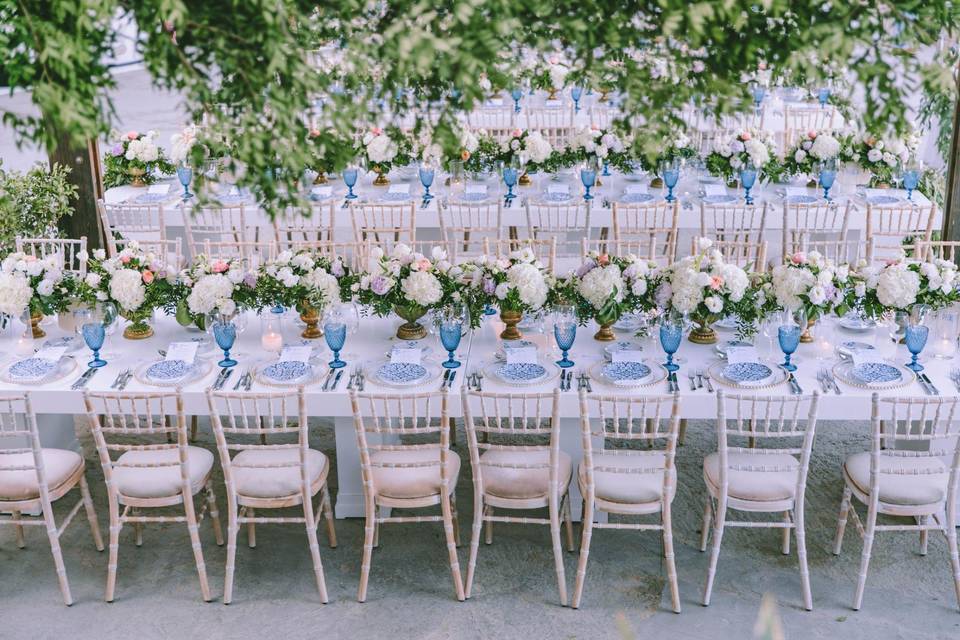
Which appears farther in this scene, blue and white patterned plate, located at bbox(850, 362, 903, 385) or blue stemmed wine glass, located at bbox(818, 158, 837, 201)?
blue stemmed wine glass, located at bbox(818, 158, 837, 201)

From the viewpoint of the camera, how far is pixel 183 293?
17.3 ft

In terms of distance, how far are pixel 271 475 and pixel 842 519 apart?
2.44 meters

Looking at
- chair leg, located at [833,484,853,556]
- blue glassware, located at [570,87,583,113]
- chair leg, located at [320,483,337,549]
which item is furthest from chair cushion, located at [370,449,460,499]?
blue glassware, located at [570,87,583,113]

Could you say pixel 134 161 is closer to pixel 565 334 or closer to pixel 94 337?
pixel 94 337

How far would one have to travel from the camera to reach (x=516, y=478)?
15.1 ft

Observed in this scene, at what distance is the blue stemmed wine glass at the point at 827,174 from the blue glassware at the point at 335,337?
385 cm

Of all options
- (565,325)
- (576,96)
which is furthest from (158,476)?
(576,96)

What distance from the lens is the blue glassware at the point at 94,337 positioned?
16.4ft

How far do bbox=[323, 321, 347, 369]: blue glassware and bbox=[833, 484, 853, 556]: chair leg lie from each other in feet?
7.38

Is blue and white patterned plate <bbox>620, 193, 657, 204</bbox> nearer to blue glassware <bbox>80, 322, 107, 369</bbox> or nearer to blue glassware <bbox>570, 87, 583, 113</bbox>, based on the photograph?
blue glassware <bbox>570, 87, 583, 113</bbox>

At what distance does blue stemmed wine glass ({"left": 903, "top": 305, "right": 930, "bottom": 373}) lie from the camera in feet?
15.8

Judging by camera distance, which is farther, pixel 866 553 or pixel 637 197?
pixel 637 197

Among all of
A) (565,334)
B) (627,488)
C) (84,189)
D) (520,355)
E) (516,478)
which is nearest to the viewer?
(627,488)

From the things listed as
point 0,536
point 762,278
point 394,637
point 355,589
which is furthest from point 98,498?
point 762,278
